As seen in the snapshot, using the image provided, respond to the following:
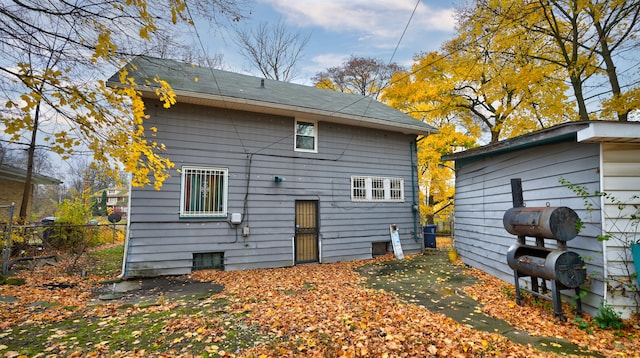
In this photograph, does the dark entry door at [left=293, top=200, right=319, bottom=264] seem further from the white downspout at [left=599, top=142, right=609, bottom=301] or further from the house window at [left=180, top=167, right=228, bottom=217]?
the white downspout at [left=599, top=142, right=609, bottom=301]

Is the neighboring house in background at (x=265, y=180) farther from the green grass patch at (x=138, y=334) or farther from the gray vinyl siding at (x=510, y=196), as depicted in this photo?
the green grass patch at (x=138, y=334)

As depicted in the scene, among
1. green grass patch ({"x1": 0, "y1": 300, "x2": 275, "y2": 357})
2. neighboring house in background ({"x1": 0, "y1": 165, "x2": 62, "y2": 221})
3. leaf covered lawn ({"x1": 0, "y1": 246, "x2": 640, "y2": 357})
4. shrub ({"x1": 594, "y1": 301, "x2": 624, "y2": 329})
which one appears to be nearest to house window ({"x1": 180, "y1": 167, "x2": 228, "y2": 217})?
leaf covered lawn ({"x1": 0, "y1": 246, "x2": 640, "y2": 357})

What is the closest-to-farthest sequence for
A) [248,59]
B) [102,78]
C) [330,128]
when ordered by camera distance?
[102,78] → [330,128] → [248,59]

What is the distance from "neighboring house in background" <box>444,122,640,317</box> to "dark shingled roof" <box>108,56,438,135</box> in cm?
385

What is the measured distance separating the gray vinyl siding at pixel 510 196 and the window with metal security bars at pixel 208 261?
664 cm

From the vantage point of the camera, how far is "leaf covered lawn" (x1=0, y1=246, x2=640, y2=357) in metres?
3.08

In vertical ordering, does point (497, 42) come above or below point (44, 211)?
above

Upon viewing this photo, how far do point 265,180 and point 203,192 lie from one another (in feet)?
5.37

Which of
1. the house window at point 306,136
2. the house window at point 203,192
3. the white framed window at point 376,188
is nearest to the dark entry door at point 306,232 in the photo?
the white framed window at point 376,188

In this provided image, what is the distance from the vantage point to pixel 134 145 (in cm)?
371

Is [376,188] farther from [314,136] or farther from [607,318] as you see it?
[607,318]

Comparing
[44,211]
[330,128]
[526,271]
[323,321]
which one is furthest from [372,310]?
[44,211]

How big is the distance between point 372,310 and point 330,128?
593cm

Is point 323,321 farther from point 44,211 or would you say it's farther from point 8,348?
point 44,211
